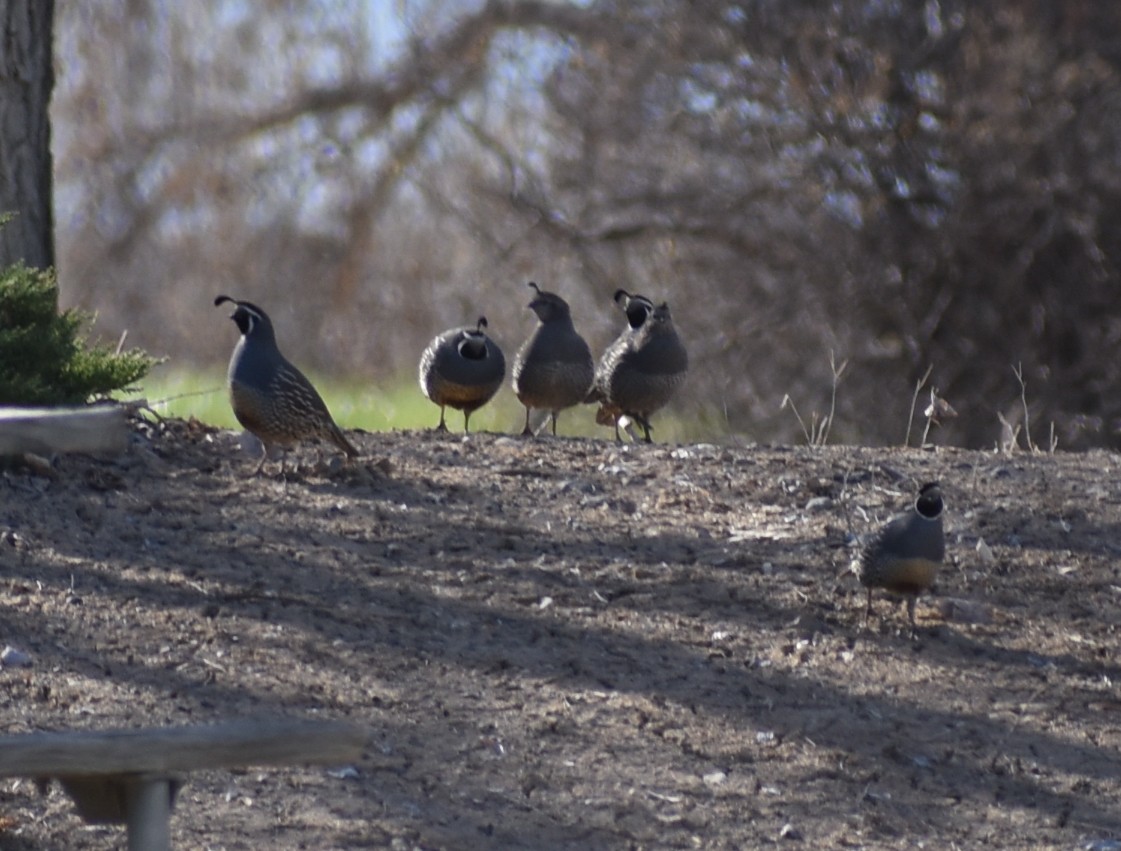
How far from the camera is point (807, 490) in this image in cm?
663

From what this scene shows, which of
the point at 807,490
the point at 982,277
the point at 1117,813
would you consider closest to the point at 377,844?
the point at 1117,813

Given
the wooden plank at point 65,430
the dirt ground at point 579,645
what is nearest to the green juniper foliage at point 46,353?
the dirt ground at point 579,645

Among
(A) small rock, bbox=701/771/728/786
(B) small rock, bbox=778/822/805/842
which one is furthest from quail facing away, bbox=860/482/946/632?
(B) small rock, bbox=778/822/805/842

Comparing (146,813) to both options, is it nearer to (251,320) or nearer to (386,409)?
(251,320)

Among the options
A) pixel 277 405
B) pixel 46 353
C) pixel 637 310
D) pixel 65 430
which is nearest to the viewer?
pixel 65 430

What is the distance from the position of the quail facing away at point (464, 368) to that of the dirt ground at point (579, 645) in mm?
1246

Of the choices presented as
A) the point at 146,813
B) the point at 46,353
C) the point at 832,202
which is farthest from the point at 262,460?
the point at 832,202

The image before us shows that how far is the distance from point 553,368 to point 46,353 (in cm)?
290

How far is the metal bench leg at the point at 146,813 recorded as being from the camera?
3350 mm

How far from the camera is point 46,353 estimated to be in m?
6.41

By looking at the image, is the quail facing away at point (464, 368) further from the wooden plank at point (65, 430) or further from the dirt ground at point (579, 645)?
the wooden plank at point (65, 430)

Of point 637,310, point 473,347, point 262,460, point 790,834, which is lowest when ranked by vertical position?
point 790,834

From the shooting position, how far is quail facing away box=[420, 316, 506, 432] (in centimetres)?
827

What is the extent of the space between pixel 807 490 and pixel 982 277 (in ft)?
18.4
